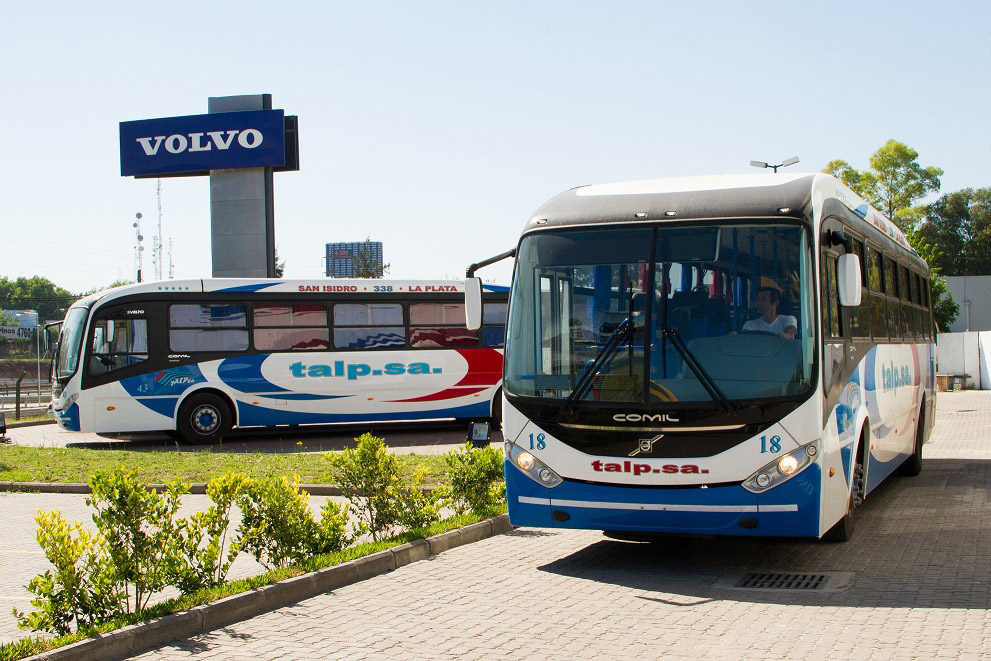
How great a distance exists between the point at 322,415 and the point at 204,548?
1547 cm

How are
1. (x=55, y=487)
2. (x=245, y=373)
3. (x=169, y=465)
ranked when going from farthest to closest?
(x=245, y=373) → (x=169, y=465) → (x=55, y=487)

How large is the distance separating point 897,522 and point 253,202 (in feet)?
83.5

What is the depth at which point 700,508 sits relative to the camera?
810 cm

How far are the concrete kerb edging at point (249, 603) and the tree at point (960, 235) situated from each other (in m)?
91.8

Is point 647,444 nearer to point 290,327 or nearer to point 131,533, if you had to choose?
point 131,533

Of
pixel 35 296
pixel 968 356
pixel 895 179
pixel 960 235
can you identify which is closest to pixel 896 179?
pixel 895 179

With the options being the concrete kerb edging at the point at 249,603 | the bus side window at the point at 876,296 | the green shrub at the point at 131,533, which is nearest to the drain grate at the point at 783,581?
the concrete kerb edging at the point at 249,603

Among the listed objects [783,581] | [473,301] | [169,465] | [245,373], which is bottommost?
[783,581]

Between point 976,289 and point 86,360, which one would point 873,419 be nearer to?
point 86,360

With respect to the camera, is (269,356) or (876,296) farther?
(269,356)

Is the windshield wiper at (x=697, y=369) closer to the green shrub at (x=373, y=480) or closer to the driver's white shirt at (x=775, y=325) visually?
the driver's white shirt at (x=775, y=325)

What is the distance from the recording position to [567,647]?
632 cm

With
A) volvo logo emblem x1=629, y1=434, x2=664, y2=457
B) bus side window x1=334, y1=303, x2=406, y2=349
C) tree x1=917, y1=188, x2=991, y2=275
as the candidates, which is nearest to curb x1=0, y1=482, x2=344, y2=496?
volvo logo emblem x1=629, y1=434, x2=664, y2=457

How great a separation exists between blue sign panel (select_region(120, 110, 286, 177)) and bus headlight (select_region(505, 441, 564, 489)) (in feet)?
82.0
